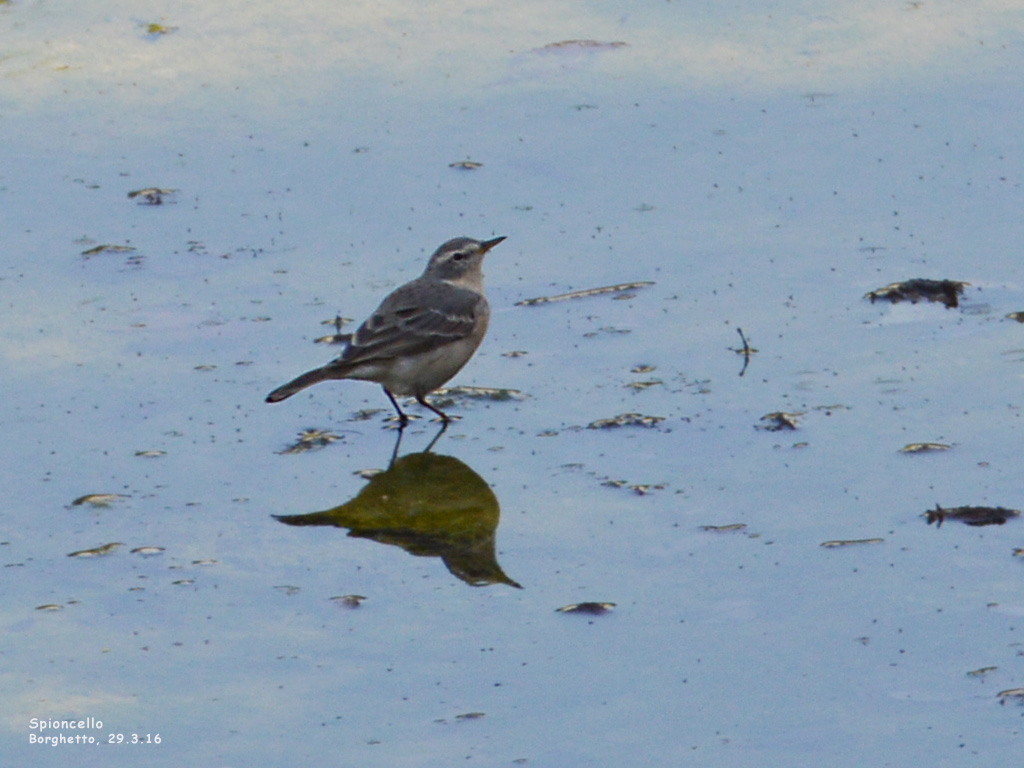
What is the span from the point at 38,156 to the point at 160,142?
35.9 inches

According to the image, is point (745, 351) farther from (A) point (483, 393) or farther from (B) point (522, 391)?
(A) point (483, 393)

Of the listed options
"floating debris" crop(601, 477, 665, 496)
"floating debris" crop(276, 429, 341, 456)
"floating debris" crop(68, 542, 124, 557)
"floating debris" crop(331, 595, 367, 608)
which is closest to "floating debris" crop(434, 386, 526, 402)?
"floating debris" crop(276, 429, 341, 456)

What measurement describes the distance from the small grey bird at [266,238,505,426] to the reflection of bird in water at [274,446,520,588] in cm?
60

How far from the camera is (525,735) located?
6.67m

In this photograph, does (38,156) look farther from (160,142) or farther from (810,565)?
(810,565)

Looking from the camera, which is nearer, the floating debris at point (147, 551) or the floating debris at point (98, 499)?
Answer: the floating debris at point (147, 551)

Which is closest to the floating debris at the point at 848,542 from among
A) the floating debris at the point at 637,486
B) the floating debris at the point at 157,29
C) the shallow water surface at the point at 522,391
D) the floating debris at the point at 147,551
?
the shallow water surface at the point at 522,391

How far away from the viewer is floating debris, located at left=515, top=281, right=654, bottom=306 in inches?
423

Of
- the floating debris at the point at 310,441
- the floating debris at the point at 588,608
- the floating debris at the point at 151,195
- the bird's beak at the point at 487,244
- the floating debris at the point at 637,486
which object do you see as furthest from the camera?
the floating debris at the point at 151,195

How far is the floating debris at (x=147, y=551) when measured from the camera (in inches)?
322

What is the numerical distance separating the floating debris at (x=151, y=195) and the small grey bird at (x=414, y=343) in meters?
2.84

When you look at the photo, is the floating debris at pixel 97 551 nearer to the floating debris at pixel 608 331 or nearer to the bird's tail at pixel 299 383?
the bird's tail at pixel 299 383

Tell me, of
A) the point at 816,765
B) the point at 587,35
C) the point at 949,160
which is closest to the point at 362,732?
the point at 816,765

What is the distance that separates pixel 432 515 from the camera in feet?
28.5
